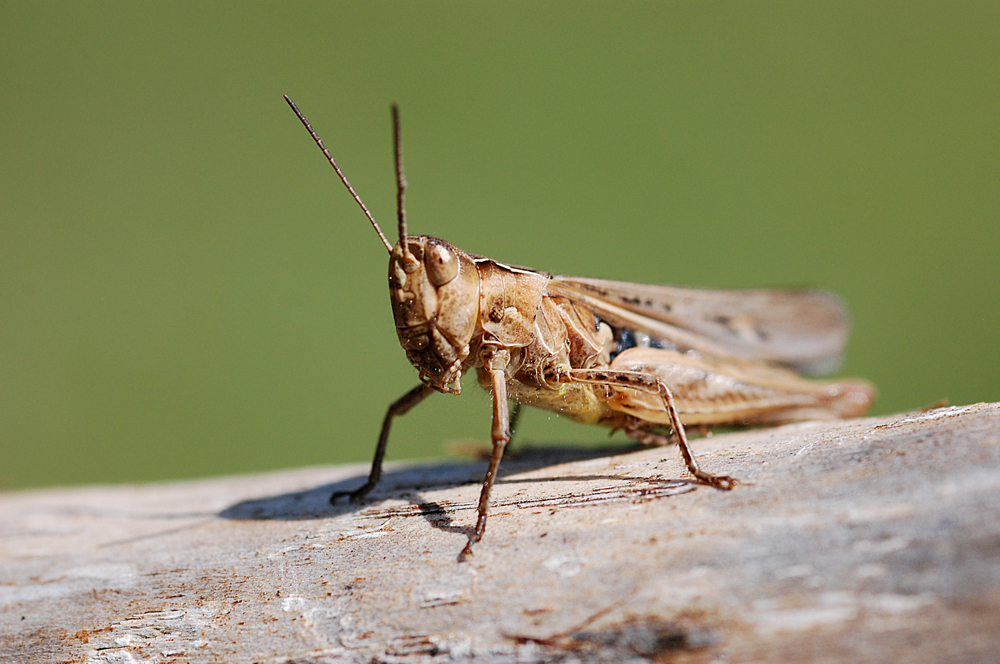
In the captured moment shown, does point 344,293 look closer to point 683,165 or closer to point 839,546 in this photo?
point 683,165

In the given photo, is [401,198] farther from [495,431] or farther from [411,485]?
[411,485]

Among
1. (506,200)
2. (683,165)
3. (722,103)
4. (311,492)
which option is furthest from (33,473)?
(722,103)

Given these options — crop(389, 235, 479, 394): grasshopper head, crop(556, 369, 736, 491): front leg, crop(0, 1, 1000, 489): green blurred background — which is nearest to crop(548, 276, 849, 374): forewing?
crop(556, 369, 736, 491): front leg

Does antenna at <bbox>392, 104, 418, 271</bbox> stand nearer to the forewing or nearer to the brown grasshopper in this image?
the brown grasshopper

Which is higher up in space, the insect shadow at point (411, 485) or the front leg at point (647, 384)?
the front leg at point (647, 384)

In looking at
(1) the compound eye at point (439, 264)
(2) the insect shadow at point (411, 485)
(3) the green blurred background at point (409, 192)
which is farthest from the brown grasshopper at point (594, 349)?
(3) the green blurred background at point (409, 192)

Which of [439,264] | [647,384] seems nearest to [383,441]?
[439,264]

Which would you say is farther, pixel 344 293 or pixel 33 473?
pixel 344 293

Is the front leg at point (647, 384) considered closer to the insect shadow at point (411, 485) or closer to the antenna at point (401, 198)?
the insect shadow at point (411, 485)
